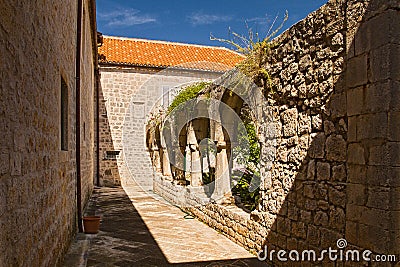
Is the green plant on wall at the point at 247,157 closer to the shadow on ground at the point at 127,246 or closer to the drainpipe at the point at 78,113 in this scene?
the shadow on ground at the point at 127,246

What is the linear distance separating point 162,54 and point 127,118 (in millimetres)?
3897

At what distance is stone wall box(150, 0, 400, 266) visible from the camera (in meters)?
2.77

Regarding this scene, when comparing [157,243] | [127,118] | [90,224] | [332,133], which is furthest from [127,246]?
[127,118]

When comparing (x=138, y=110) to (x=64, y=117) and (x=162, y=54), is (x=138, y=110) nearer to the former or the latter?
(x=162, y=54)

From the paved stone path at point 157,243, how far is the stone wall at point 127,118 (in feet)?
24.4

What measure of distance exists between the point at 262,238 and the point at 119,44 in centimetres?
1550

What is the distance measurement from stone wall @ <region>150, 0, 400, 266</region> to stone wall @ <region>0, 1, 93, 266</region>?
2.41 meters

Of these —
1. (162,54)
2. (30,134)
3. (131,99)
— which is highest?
(162,54)

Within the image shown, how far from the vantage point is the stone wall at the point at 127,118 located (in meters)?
15.9

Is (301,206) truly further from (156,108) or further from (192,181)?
(156,108)

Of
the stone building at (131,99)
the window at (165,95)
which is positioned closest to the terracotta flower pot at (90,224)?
the stone building at (131,99)

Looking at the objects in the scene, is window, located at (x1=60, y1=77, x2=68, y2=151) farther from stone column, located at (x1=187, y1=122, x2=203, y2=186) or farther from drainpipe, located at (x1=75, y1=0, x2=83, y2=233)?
stone column, located at (x1=187, y1=122, x2=203, y2=186)

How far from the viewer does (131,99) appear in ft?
53.8

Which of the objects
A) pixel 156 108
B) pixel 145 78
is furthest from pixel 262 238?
pixel 145 78
